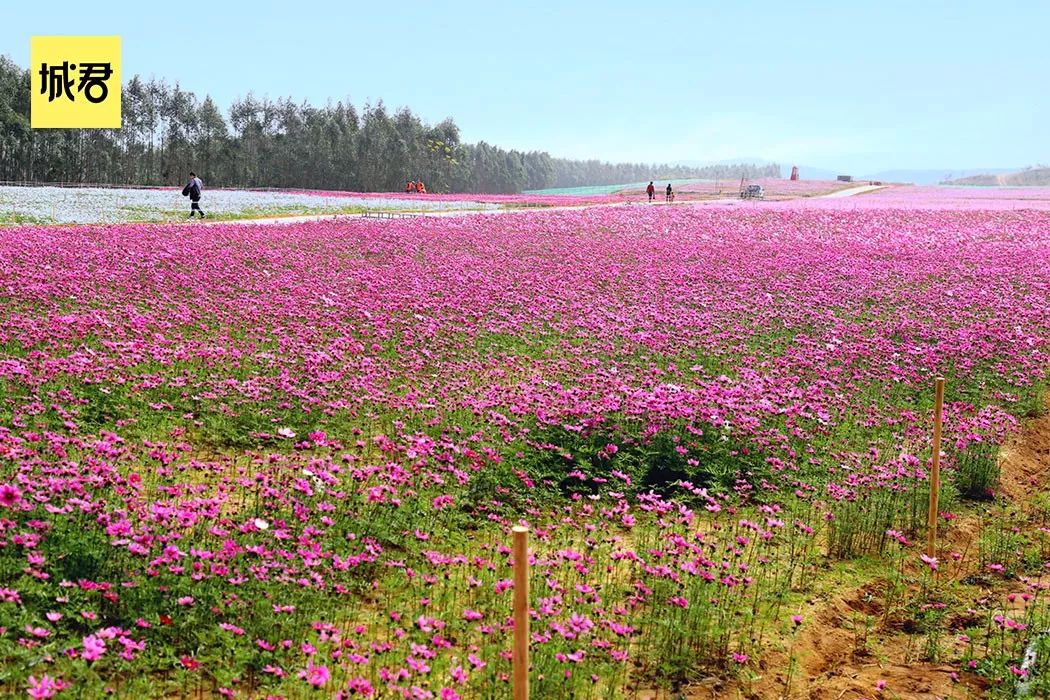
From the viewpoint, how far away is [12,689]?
4082 millimetres

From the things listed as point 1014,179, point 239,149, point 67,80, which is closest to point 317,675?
point 67,80

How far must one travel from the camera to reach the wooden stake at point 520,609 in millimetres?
3471

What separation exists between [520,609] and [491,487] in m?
3.82

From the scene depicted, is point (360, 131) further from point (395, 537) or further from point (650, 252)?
point (395, 537)

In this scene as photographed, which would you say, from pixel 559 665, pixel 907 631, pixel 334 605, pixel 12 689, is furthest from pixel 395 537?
pixel 907 631

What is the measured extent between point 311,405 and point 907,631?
535 centimetres

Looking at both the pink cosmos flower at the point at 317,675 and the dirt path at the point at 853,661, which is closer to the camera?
the pink cosmos flower at the point at 317,675

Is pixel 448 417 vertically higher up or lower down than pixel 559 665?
higher up

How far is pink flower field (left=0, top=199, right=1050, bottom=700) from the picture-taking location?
488cm

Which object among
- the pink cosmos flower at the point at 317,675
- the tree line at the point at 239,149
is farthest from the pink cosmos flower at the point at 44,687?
the tree line at the point at 239,149

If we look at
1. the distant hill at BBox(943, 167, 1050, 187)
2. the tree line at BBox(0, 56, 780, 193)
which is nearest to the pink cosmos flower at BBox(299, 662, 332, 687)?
the tree line at BBox(0, 56, 780, 193)

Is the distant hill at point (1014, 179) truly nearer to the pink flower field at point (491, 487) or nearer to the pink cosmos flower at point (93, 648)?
the pink flower field at point (491, 487)

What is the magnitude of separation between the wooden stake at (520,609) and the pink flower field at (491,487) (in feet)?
2.63

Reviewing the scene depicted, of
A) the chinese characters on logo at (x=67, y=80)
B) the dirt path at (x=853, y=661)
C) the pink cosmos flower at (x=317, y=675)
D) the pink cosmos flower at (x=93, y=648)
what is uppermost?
the chinese characters on logo at (x=67, y=80)
